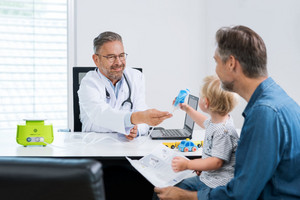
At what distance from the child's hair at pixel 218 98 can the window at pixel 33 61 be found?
252 cm

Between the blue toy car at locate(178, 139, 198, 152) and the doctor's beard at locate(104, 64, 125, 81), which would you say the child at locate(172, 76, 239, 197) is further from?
the doctor's beard at locate(104, 64, 125, 81)

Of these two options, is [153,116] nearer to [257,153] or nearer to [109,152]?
[109,152]

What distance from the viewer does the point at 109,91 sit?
7.44ft

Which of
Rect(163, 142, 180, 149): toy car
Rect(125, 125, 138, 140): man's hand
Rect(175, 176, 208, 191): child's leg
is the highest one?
Rect(125, 125, 138, 140): man's hand

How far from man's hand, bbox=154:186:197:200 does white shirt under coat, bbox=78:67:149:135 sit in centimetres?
59

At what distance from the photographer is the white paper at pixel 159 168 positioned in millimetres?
1509

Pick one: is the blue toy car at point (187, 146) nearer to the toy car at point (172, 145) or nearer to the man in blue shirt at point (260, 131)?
the toy car at point (172, 145)

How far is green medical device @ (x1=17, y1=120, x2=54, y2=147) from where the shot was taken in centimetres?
182

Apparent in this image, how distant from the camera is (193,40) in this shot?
3.86 metres

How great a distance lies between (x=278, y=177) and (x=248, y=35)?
0.50 metres

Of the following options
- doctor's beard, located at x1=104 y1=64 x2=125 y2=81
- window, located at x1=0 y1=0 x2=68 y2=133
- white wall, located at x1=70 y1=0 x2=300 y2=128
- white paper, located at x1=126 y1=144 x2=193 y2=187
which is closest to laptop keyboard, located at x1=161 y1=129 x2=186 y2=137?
white paper, located at x1=126 y1=144 x2=193 y2=187

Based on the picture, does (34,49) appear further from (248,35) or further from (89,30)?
(248,35)

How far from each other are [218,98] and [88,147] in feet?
2.49

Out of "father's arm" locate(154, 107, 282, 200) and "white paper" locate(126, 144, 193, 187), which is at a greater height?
"father's arm" locate(154, 107, 282, 200)
